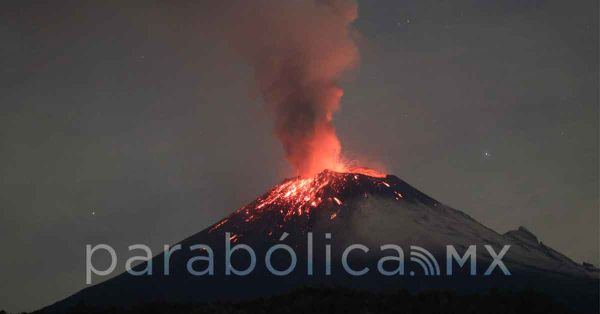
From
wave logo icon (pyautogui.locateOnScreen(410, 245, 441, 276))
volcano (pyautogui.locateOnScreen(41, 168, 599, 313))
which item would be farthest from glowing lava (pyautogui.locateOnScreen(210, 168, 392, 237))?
wave logo icon (pyautogui.locateOnScreen(410, 245, 441, 276))

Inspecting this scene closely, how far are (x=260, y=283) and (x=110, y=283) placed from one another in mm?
25847

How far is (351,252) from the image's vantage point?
121m

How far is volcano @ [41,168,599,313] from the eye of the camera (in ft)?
360

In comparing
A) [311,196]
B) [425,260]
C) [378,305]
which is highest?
[311,196]

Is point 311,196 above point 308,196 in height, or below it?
below

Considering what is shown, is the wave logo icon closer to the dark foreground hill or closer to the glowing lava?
the glowing lava

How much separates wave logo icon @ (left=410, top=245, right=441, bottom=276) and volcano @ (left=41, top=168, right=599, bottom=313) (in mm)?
282

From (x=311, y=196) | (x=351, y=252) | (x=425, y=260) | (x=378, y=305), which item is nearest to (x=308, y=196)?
(x=311, y=196)

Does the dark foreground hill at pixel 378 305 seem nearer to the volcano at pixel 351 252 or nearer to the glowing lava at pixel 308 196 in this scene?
the volcano at pixel 351 252

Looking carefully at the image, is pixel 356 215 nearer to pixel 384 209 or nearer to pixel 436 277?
pixel 384 209

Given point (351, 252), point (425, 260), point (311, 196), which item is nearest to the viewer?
point (425, 260)

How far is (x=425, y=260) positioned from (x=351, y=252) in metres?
11.0

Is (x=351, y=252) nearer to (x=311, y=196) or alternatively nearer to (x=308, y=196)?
(x=311, y=196)

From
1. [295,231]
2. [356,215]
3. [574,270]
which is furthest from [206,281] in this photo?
[574,270]
